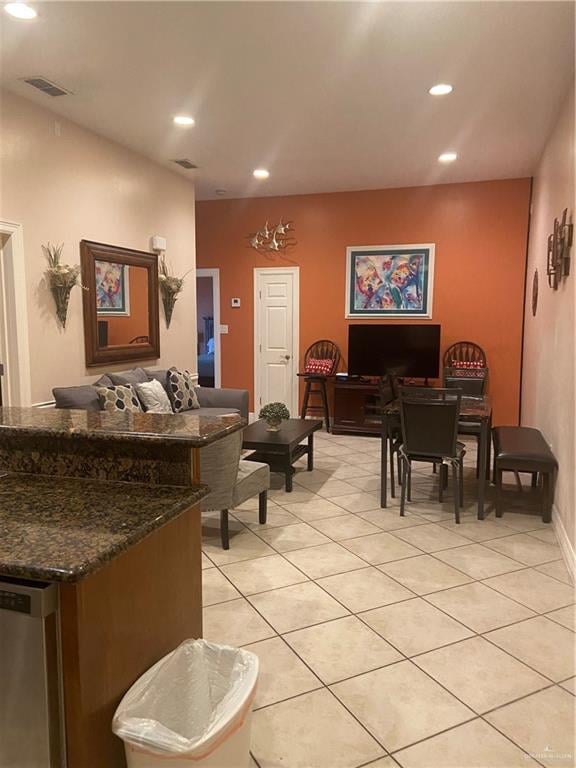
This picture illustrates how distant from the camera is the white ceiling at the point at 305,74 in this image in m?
2.99

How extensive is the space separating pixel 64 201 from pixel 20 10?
5.52 ft

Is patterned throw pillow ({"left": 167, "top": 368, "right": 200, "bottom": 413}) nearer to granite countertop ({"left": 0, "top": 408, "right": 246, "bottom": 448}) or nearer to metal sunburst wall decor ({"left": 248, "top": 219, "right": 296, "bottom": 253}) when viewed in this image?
metal sunburst wall decor ({"left": 248, "top": 219, "right": 296, "bottom": 253})

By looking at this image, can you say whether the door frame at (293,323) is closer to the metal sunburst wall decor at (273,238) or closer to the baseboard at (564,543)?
the metal sunburst wall decor at (273,238)

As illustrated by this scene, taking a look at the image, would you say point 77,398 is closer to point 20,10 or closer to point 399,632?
point 20,10

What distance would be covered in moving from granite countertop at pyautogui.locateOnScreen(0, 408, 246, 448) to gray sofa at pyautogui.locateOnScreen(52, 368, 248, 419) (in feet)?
7.08

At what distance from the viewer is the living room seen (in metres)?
1.87

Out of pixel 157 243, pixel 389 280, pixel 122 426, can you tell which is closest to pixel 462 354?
pixel 389 280

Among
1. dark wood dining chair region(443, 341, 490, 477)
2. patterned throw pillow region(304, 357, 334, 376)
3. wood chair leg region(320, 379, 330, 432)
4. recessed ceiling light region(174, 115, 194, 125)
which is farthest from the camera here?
patterned throw pillow region(304, 357, 334, 376)

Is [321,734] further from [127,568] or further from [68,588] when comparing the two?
[68,588]

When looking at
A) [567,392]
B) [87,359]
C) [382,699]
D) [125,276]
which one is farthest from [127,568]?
[125,276]

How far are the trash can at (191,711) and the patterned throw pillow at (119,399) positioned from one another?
280cm

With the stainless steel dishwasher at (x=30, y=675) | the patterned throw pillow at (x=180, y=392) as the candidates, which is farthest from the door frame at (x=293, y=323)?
the stainless steel dishwasher at (x=30, y=675)

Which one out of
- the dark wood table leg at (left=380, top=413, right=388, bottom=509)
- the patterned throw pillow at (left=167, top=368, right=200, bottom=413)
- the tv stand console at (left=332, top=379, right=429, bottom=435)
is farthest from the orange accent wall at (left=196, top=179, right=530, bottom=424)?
the dark wood table leg at (left=380, top=413, right=388, bottom=509)

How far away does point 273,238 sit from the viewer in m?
7.43
